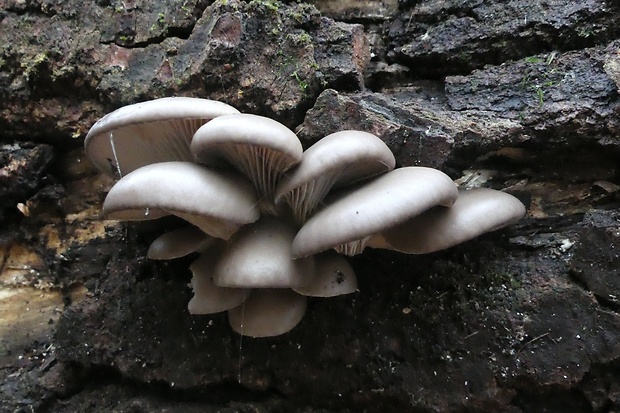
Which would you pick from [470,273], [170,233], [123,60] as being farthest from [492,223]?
[123,60]

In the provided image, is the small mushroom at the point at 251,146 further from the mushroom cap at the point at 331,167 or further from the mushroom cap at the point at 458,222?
the mushroom cap at the point at 458,222

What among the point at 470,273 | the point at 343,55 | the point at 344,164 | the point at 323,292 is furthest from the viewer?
the point at 343,55

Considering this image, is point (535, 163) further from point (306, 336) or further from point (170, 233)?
point (170, 233)

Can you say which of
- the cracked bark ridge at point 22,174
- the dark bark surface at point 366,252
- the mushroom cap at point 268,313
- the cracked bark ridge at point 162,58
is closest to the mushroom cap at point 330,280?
the mushroom cap at point 268,313

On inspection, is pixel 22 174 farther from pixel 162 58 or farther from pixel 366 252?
pixel 366 252

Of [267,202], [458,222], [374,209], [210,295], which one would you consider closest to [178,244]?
[210,295]

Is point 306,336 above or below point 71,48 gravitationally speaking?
below
